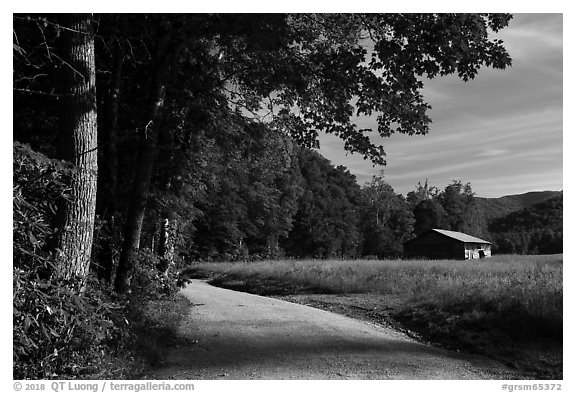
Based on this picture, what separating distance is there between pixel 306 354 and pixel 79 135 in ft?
15.2

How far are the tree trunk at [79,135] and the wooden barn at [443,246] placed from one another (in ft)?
162

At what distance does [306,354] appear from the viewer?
6941 millimetres

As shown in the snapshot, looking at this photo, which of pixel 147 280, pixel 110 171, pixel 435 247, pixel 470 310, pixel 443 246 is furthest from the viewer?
pixel 435 247

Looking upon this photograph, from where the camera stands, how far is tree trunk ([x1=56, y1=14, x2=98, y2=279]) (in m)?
5.87

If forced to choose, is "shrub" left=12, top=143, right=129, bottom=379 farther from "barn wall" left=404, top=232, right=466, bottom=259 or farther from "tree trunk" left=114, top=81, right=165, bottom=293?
"barn wall" left=404, top=232, right=466, bottom=259

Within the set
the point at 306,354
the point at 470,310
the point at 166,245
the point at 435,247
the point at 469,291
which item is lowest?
the point at 306,354

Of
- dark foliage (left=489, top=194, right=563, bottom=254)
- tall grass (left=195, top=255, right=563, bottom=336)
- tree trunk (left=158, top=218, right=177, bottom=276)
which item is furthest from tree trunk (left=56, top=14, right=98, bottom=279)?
dark foliage (left=489, top=194, right=563, bottom=254)

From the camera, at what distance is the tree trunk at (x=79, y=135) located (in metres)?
5.87

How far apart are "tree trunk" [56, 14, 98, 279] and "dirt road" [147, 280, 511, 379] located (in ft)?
6.73

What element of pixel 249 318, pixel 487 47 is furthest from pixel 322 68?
pixel 249 318

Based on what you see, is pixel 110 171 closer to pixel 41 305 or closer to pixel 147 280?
pixel 147 280

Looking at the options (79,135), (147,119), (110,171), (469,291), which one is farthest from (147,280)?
(469,291)
